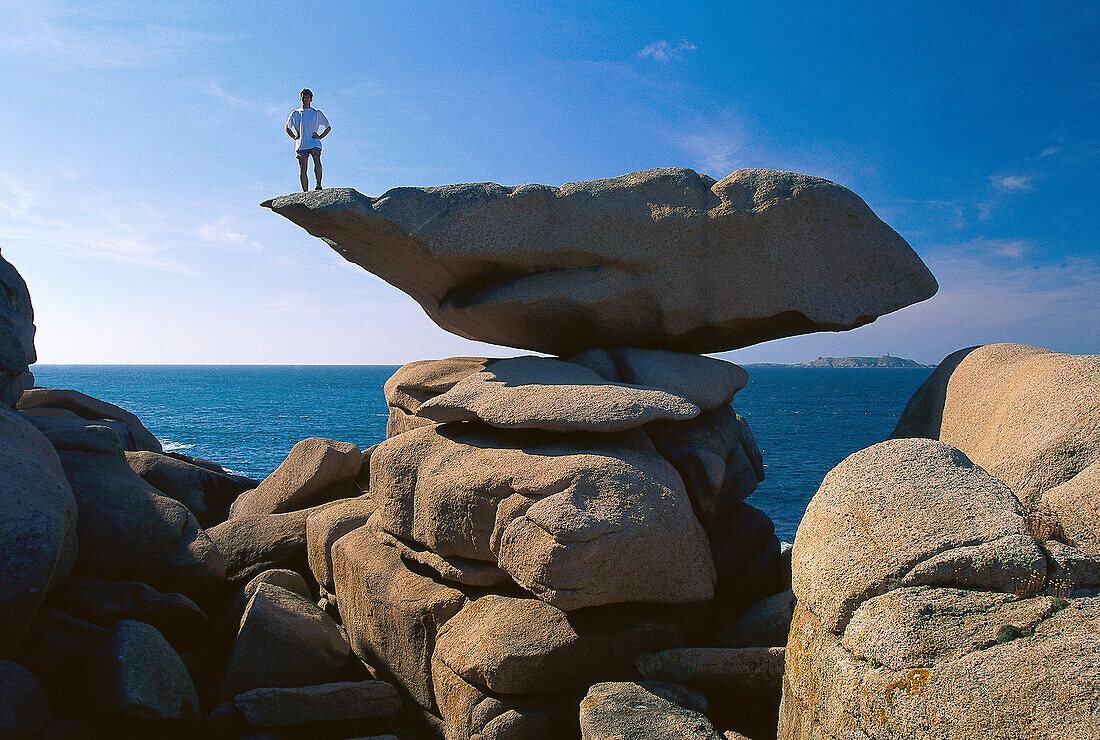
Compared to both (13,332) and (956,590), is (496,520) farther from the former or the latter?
(13,332)

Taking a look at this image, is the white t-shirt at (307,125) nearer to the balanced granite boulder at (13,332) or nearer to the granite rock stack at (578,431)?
the granite rock stack at (578,431)

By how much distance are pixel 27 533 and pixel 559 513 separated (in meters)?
4.53

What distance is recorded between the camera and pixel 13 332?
1095cm

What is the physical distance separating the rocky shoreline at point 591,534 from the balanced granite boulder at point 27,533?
0.03 metres

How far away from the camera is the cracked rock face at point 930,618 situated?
3199mm

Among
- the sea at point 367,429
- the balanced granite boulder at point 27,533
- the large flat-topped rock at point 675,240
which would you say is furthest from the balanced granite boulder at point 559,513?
the sea at point 367,429

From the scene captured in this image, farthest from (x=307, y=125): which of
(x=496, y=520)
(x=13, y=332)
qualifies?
(x=496, y=520)

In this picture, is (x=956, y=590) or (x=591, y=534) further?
(x=591, y=534)

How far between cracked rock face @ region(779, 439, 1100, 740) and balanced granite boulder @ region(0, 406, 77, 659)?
6039mm

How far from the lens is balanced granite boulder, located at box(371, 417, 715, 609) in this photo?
5844mm

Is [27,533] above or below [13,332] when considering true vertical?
below

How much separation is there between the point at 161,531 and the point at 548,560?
5090 millimetres

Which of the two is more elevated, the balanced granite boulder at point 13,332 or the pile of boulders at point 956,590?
the balanced granite boulder at point 13,332

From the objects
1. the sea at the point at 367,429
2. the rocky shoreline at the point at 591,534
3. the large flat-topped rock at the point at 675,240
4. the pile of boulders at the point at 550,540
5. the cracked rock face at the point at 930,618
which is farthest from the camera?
the sea at the point at 367,429
